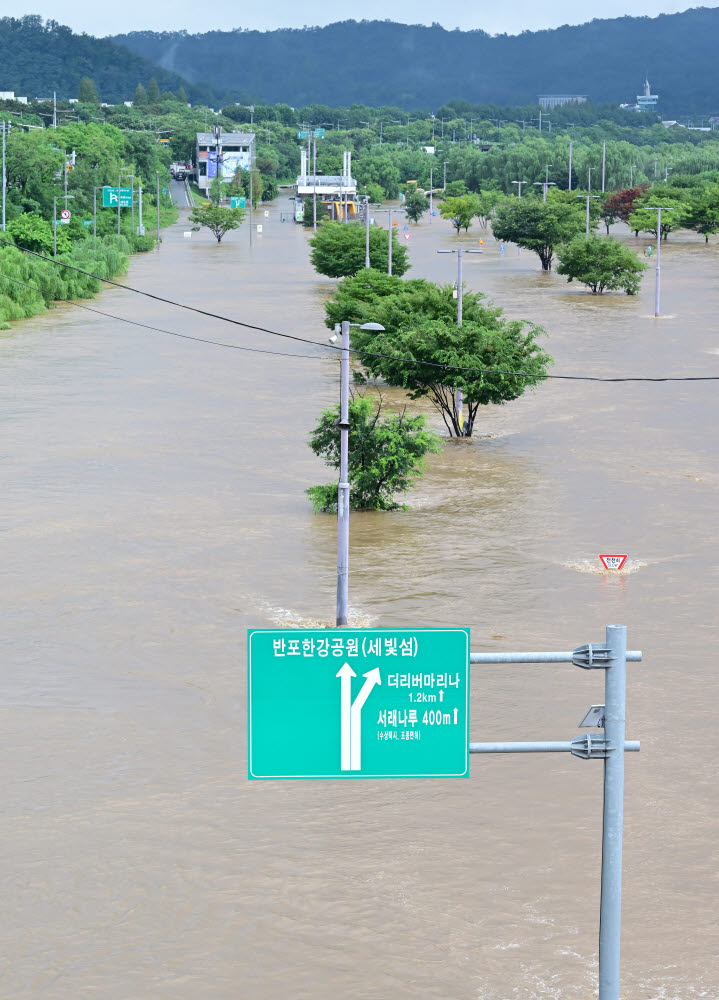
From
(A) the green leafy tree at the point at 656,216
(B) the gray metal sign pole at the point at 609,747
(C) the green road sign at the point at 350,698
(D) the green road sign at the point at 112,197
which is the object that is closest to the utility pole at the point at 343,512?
(C) the green road sign at the point at 350,698

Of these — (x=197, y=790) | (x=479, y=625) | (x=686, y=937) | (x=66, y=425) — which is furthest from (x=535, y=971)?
(x=66, y=425)

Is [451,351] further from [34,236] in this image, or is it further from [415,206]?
[415,206]

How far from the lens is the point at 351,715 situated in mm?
9297

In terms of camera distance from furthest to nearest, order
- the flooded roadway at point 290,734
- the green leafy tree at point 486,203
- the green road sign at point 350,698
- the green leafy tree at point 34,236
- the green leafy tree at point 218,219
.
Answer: the green leafy tree at point 486,203 < the green leafy tree at point 218,219 < the green leafy tree at point 34,236 < the flooded roadway at point 290,734 < the green road sign at point 350,698

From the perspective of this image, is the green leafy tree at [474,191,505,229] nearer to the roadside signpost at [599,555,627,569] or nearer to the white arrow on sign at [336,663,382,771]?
the roadside signpost at [599,555,627,569]

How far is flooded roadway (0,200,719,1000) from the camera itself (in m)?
17.5

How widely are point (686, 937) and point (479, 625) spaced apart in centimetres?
1215

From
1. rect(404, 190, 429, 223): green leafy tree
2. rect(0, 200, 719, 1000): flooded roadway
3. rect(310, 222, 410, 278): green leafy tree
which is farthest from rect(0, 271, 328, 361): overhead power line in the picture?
rect(404, 190, 429, 223): green leafy tree

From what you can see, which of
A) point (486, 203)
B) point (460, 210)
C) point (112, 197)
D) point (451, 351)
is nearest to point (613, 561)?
point (451, 351)

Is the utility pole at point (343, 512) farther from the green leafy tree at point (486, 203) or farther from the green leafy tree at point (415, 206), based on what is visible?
the green leafy tree at point (415, 206)

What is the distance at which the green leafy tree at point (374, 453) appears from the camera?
38812mm

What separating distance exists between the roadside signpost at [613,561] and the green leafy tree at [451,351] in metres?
12.4

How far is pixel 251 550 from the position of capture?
116 ft

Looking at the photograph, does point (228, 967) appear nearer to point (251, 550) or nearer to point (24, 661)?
point (24, 661)
